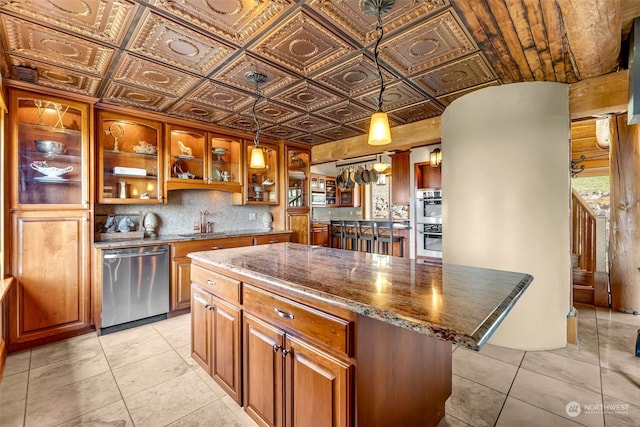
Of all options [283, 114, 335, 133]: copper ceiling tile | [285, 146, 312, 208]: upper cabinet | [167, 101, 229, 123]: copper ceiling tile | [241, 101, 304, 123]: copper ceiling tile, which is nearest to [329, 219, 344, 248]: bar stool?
[285, 146, 312, 208]: upper cabinet

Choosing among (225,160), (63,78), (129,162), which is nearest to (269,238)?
(225,160)

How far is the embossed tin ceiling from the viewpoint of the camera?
5.82ft

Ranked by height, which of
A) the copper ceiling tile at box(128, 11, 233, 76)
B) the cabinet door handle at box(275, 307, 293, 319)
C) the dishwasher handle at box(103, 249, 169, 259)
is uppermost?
the copper ceiling tile at box(128, 11, 233, 76)

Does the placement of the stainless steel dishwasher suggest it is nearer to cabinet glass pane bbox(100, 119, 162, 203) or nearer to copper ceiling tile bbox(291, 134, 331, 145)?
cabinet glass pane bbox(100, 119, 162, 203)

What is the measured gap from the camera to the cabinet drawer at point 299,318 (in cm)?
117

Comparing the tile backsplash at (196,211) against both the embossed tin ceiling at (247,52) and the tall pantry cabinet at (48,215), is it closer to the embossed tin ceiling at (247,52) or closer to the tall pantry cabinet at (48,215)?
the tall pantry cabinet at (48,215)

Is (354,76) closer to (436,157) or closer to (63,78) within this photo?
(63,78)

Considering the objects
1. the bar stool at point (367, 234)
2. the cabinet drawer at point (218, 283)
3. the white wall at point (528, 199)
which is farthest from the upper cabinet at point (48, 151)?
the bar stool at point (367, 234)

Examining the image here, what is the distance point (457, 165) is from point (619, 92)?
4.39 feet

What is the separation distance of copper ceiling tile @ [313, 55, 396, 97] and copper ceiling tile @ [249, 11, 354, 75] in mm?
131

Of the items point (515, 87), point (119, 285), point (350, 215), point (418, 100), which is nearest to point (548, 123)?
point (515, 87)

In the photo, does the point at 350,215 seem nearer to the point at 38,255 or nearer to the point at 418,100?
the point at 418,100

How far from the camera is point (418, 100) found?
3186 mm

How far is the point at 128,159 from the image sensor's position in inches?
141
